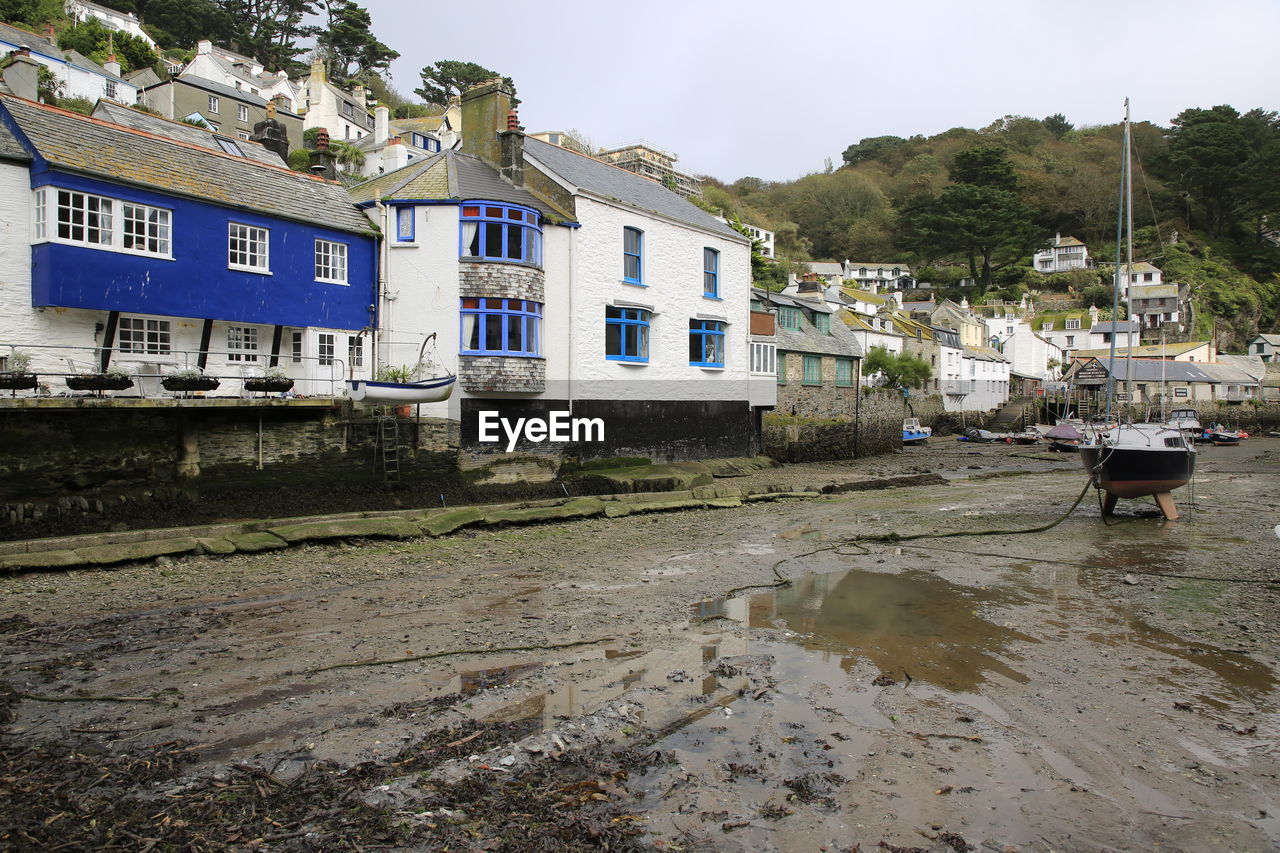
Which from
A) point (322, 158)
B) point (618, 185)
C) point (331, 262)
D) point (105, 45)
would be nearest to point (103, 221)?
point (331, 262)

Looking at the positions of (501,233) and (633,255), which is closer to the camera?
(501,233)

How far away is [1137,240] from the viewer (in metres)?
82.0

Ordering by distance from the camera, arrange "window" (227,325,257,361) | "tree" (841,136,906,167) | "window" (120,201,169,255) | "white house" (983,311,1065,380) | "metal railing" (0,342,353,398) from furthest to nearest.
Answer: "tree" (841,136,906,167), "white house" (983,311,1065,380), "window" (227,325,257,361), "window" (120,201,169,255), "metal railing" (0,342,353,398)

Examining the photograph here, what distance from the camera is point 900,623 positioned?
9.35 metres

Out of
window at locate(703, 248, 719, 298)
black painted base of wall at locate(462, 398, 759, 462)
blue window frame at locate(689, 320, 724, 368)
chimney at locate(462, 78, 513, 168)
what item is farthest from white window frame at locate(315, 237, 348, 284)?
window at locate(703, 248, 719, 298)

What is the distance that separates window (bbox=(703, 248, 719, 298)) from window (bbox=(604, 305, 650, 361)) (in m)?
3.69

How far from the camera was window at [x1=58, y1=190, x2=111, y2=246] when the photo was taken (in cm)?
1397

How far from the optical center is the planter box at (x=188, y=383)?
14.4 m

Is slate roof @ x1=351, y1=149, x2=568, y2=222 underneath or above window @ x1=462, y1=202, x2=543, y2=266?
above

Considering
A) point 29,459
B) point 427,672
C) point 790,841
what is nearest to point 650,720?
point 790,841

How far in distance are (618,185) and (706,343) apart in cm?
597

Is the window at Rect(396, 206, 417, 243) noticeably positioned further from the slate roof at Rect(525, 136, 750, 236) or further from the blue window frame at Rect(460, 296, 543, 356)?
the slate roof at Rect(525, 136, 750, 236)

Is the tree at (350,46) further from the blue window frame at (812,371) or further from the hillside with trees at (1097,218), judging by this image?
the blue window frame at (812,371)

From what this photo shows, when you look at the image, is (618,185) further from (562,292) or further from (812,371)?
(812,371)
